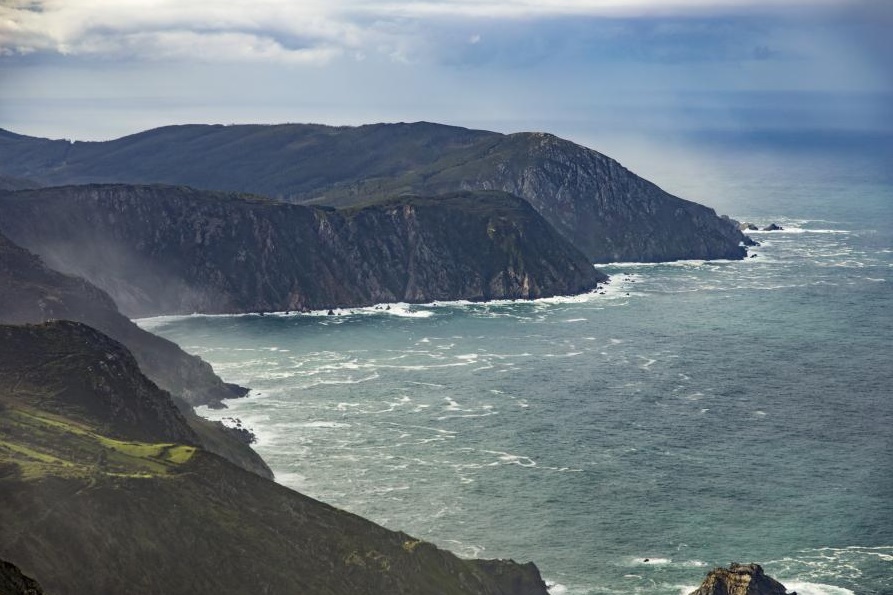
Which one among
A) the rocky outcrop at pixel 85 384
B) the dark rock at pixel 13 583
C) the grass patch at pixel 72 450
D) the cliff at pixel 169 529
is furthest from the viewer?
the rocky outcrop at pixel 85 384

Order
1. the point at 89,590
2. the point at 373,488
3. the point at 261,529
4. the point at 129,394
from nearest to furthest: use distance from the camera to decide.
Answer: the point at 89,590, the point at 261,529, the point at 129,394, the point at 373,488

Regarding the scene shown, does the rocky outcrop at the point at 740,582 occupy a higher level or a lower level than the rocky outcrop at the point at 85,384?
lower

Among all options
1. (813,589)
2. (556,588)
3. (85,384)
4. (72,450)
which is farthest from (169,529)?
(813,589)

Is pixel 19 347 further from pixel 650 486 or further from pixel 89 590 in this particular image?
pixel 650 486

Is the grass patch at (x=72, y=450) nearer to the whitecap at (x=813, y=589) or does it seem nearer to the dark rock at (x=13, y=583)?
the dark rock at (x=13, y=583)

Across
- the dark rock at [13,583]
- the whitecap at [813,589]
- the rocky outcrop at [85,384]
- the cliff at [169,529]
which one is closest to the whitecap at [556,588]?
the cliff at [169,529]

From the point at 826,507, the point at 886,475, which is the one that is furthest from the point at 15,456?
the point at 886,475
